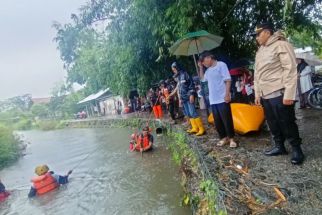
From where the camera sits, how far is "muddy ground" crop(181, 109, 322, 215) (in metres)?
3.19

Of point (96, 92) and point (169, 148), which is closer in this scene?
point (169, 148)

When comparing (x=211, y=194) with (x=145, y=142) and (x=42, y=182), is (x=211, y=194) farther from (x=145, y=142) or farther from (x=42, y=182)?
(x=145, y=142)

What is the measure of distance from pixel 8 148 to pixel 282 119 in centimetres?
1829

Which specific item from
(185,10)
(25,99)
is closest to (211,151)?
(185,10)

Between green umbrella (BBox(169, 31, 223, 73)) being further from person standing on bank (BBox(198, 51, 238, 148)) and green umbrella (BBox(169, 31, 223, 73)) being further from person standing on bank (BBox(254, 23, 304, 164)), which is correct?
person standing on bank (BBox(254, 23, 304, 164))

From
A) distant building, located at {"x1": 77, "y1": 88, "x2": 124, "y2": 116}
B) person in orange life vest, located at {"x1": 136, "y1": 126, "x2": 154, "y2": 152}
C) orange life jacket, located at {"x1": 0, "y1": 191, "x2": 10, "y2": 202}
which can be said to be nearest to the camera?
orange life jacket, located at {"x1": 0, "y1": 191, "x2": 10, "y2": 202}

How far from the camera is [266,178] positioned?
3.88 m

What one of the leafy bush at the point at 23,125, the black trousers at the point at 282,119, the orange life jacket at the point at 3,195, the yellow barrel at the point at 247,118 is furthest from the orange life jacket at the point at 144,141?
the leafy bush at the point at 23,125

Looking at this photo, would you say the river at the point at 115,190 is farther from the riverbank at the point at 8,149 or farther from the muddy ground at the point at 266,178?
the riverbank at the point at 8,149

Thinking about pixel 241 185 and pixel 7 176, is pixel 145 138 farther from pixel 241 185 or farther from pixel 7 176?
pixel 241 185

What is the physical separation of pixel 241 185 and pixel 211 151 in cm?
178

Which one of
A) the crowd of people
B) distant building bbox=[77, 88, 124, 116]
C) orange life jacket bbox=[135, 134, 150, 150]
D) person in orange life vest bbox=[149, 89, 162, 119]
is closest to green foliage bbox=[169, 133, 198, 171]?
the crowd of people

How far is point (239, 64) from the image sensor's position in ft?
43.7

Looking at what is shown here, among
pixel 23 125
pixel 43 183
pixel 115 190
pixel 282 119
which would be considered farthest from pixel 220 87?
pixel 23 125
